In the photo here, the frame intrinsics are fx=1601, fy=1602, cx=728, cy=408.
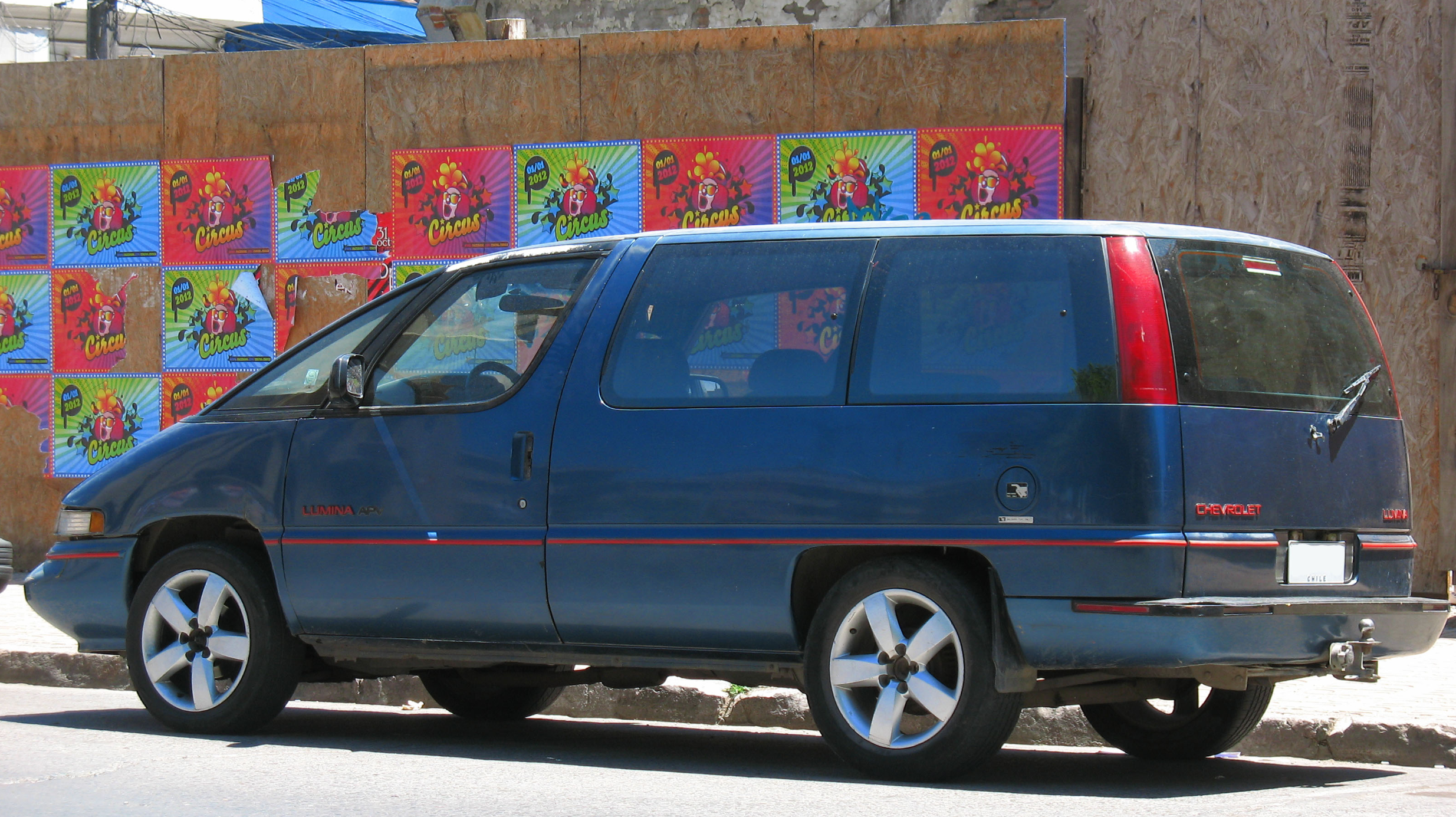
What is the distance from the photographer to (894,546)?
5.10 metres

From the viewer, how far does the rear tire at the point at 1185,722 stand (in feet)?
18.8

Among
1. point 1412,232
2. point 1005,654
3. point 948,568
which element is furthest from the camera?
point 1412,232

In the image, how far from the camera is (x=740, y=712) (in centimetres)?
688

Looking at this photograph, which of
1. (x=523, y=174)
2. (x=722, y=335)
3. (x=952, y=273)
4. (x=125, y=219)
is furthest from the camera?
(x=125, y=219)

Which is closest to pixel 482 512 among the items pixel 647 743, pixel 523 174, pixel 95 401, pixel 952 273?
pixel 647 743

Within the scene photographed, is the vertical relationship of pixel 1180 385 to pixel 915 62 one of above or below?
below

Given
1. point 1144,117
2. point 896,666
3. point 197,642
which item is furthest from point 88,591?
point 1144,117

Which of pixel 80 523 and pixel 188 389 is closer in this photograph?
pixel 80 523

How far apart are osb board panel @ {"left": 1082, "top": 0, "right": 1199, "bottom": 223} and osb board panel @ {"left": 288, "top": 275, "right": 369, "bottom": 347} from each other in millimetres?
5156

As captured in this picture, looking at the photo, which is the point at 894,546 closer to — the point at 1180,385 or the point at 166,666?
the point at 1180,385

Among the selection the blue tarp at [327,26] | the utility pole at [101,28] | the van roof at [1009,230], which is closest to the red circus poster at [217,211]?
the van roof at [1009,230]

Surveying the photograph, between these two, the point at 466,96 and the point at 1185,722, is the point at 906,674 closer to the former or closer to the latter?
the point at 1185,722

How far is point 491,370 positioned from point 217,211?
6819mm

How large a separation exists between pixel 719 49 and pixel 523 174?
164 centimetres
